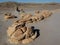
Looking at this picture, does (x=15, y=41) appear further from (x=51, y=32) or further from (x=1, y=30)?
(x=1, y=30)

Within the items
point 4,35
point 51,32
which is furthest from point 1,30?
point 51,32

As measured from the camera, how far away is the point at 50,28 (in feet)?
38.3

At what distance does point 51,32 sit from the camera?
35.3 feet

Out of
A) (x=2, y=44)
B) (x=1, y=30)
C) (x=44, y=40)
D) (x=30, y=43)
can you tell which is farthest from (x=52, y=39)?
(x=1, y=30)

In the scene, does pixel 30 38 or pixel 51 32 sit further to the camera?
pixel 51 32

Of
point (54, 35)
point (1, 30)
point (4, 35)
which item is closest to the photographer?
point (54, 35)

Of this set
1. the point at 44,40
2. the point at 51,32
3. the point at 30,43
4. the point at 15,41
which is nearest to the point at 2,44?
the point at 15,41

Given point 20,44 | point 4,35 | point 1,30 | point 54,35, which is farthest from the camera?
point 1,30

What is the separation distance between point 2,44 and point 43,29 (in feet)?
9.43

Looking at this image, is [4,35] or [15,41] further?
[4,35]

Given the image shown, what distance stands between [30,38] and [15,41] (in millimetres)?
731

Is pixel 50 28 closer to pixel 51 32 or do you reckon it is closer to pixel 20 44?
pixel 51 32

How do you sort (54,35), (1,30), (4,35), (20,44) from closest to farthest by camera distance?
1. (20,44)
2. (54,35)
3. (4,35)
4. (1,30)

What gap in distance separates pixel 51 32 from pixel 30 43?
5.59ft
